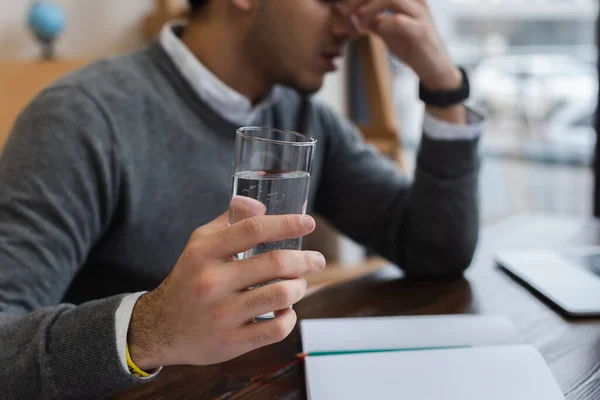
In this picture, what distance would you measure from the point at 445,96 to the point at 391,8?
19 cm

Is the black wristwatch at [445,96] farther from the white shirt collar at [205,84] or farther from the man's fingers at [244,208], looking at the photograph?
the man's fingers at [244,208]

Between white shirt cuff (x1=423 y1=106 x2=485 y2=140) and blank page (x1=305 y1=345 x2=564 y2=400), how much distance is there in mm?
471

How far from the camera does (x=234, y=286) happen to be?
0.45 m

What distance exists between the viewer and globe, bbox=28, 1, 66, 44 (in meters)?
1.48

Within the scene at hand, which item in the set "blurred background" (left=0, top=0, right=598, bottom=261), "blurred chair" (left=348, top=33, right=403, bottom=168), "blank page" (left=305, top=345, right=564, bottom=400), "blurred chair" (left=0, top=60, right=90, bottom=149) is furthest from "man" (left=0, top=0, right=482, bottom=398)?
"blurred background" (left=0, top=0, right=598, bottom=261)

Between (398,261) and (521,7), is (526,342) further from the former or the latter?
(521,7)

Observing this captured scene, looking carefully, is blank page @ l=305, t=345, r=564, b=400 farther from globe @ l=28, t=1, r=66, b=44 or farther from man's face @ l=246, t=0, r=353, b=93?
globe @ l=28, t=1, r=66, b=44

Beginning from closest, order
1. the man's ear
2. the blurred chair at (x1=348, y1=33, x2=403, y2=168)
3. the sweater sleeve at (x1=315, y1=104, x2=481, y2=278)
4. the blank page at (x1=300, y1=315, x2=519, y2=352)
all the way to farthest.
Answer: the blank page at (x1=300, y1=315, x2=519, y2=352) < the sweater sleeve at (x1=315, y1=104, x2=481, y2=278) < the man's ear < the blurred chair at (x1=348, y1=33, x2=403, y2=168)

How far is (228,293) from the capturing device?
1.50 feet

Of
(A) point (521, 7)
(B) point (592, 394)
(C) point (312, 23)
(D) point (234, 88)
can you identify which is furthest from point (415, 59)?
(A) point (521, 7)

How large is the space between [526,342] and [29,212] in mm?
645

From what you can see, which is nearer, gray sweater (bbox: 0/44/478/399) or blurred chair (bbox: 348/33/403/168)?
gray sweater (bbox: 0/44/478/399)

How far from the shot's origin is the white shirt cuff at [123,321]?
52 cm

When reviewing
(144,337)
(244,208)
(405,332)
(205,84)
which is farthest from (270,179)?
(205,84)
